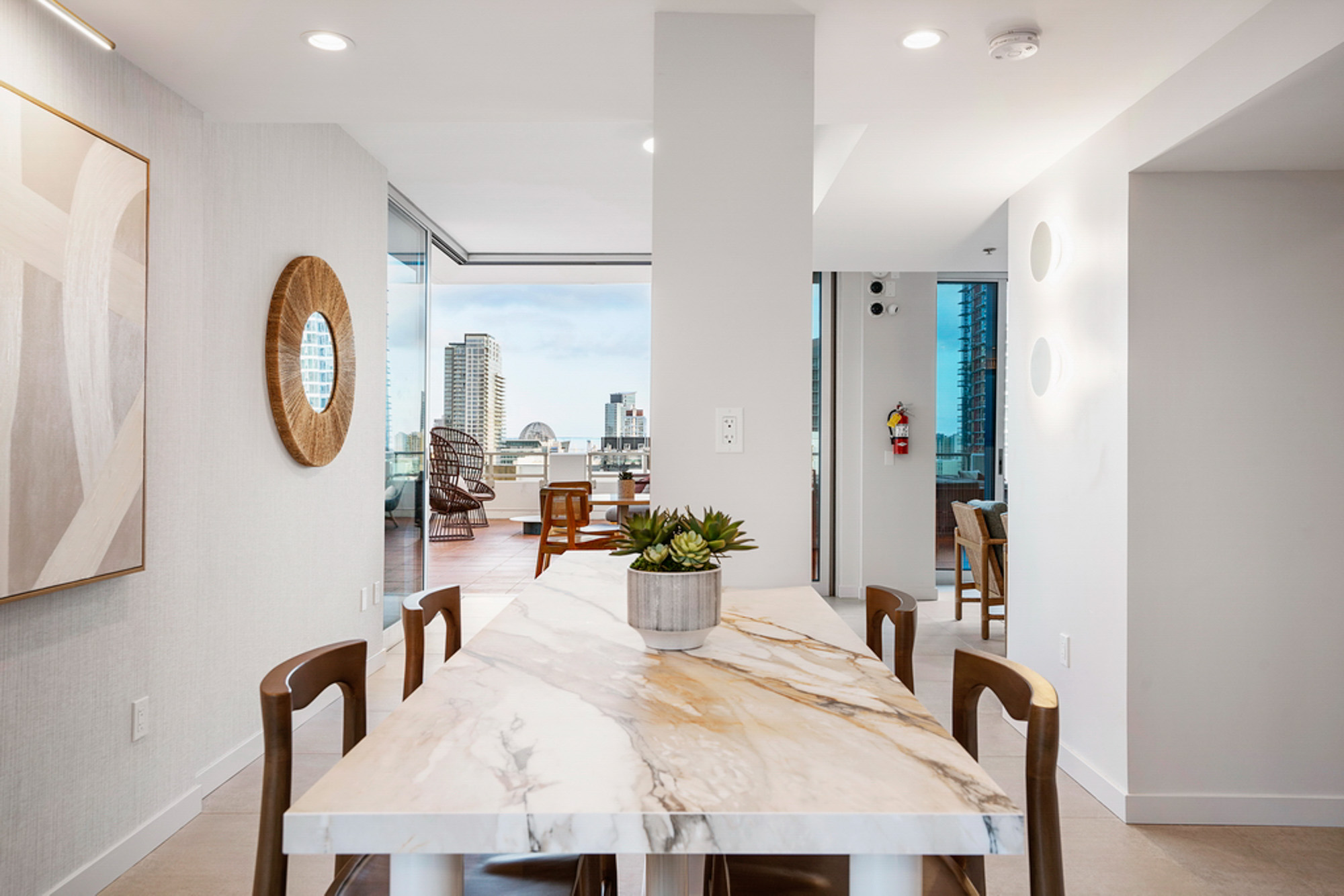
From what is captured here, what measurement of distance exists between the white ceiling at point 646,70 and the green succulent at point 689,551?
4.50 ft

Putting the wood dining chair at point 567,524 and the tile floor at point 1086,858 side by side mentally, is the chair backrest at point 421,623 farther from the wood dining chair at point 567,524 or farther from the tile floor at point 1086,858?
the wood dining chair at point 567,524

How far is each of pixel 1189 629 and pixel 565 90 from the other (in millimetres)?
2581

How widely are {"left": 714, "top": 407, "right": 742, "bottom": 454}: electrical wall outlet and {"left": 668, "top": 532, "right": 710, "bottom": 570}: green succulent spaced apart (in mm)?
800

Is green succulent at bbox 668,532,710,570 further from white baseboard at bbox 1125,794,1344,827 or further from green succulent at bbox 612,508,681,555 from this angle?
white baseboard at bbox 1125,794,1344,827

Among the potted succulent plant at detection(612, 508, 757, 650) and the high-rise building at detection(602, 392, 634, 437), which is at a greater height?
the high-rise building at detection(602, 392, 634, 437)

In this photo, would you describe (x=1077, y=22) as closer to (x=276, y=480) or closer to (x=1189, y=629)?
(x=1189, y=629)

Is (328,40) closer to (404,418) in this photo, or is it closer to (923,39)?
(923,39)

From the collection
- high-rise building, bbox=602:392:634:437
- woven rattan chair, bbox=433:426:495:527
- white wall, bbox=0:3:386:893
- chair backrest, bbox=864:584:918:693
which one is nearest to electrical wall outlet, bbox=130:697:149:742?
white wall, bbox=0:3:386:893

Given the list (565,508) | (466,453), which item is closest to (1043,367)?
(565,508)

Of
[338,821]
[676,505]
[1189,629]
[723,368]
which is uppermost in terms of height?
[723,368]

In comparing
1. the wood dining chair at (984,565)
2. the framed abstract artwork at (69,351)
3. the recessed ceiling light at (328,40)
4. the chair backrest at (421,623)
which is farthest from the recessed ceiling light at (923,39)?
the wood dining chair at (984,565)

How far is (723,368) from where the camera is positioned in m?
2.05

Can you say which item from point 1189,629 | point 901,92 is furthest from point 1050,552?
point 901,92

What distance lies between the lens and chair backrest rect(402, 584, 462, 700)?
5.25 feet
